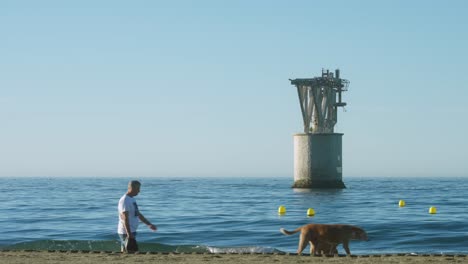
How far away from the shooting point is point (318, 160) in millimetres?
72062

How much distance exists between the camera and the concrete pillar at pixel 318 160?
72062mm

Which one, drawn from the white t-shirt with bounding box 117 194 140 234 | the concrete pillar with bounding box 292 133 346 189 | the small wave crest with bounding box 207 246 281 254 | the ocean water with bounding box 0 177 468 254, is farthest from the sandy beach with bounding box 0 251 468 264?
the concrete pillar with bounding box 292 133 346 189

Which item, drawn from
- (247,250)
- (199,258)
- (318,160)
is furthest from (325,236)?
(318,160)

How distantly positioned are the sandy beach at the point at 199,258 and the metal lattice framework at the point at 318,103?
197 ft

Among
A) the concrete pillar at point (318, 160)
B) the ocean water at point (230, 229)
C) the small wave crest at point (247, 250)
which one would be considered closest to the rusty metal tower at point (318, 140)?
the concrete pillar at point (318, 160)

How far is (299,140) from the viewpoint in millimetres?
73312

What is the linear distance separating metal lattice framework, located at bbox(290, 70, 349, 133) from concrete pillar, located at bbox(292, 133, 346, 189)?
304 cm

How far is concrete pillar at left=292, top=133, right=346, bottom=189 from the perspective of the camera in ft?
236

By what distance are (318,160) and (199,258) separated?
5702 centimetres

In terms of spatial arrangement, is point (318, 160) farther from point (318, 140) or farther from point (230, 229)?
point (230, 229)

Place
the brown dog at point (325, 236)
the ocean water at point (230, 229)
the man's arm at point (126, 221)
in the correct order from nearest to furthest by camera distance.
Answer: the man's arm at point (126, 221) < the brown dog at point (325, 236) < the ocean water at point (230, 229)

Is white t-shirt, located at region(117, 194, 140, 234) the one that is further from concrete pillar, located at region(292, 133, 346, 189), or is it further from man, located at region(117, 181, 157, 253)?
concrete pillar, located at region(292, 133, 346, 189)

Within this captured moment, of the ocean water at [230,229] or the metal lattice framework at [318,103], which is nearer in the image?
the ocean water at [230,229]

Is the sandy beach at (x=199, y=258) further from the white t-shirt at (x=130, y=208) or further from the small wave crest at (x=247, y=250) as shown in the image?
the small wave crest at (x=247, y=250)
